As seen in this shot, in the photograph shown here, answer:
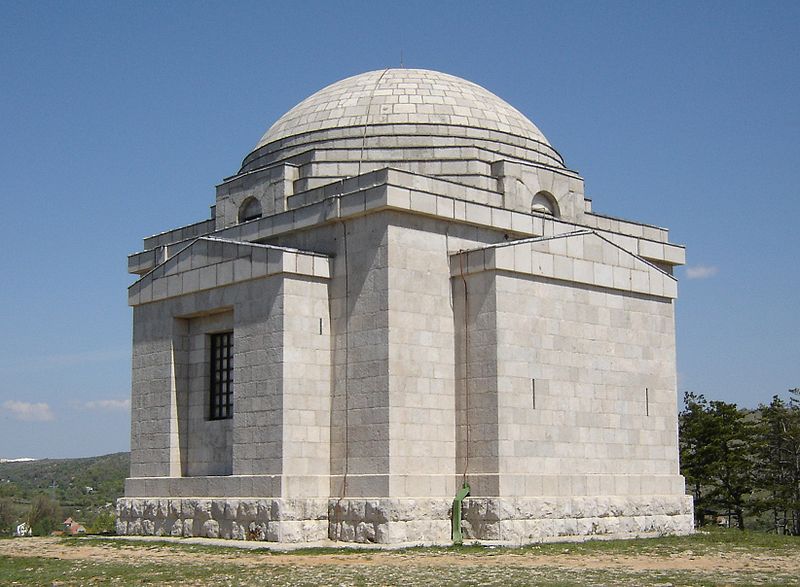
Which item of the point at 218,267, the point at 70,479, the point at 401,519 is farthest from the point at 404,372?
the point at 70,479

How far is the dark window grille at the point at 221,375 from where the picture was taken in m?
28.6

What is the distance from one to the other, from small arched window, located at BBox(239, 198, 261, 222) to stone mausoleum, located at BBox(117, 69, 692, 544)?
4.40ft

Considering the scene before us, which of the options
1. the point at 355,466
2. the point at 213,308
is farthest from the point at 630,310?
the point at 213,308

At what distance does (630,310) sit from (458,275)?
544 cm

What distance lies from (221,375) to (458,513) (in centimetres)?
762

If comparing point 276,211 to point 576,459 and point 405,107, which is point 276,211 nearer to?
point 405,107

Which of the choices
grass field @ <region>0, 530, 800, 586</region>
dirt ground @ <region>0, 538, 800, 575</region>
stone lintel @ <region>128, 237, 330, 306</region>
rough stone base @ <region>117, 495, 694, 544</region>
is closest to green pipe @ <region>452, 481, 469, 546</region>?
rough stone base @ <region>117, 495, 694, 544</region>

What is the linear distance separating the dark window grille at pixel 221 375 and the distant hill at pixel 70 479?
65662 millimetres

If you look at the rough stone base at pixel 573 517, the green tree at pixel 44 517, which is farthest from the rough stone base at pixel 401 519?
the green tree at pixel 44 517

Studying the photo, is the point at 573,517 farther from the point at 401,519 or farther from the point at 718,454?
the point at 718,454

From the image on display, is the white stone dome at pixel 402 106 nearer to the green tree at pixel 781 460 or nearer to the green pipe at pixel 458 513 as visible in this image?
the green pipe at pixel 458 513

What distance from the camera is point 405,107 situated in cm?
3353

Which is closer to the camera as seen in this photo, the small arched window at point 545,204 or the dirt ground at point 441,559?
the dirt ground at point 441,559

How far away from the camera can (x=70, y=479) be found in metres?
124
